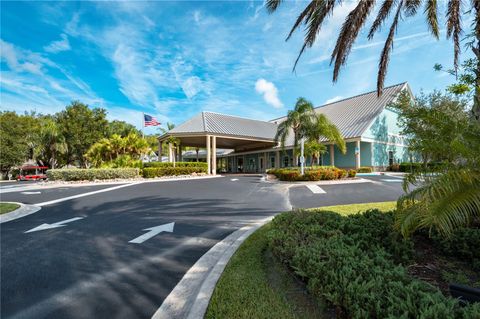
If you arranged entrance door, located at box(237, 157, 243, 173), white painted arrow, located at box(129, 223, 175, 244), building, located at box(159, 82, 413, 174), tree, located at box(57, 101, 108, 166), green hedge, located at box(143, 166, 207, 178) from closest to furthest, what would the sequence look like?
1. white painted arrow, located at box(129, 223, 175, 244)
2. green hedge, located at box(143, 166, 207, 178)
3. building, located at box(159, 82, 413, 174)
4. tree, located at box(57, 101, 108, 166)
5. entrance door, located at box(237, 157, 243, 173)

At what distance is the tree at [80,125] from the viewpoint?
35.8 m

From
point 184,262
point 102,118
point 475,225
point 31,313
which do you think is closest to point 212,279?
point 184,262

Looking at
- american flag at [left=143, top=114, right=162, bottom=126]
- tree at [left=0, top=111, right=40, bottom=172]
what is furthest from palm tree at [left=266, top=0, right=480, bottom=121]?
tree at [left=0, top=111, right=40, bottom=172]

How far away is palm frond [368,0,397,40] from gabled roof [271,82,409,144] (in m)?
16.7

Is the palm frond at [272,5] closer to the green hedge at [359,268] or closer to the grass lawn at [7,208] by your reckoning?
the green hedge at [359,268]

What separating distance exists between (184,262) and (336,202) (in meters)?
6.83

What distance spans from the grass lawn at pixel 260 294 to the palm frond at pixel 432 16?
8.05 metres

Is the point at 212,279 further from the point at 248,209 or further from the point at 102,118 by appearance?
the point at 102,118

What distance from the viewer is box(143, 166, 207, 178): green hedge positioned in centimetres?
2280

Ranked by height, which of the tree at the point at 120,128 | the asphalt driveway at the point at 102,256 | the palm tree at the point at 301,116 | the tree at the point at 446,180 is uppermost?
the tree at the point at 120,128

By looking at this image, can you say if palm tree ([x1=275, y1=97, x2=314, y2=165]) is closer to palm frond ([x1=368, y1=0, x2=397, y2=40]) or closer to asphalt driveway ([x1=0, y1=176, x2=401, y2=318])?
palm frond ([x1=368, y1=0, x2=397, y2=40])

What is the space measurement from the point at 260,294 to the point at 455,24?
30.3 ft

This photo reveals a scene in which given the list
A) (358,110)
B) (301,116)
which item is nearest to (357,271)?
(301,116)

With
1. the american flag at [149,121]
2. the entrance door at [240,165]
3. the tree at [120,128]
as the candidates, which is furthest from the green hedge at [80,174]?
the tree at [120,128]
